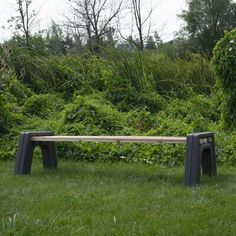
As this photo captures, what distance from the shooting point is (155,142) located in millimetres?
6188

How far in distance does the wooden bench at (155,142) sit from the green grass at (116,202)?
19 cm

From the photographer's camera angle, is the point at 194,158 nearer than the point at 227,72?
Yes

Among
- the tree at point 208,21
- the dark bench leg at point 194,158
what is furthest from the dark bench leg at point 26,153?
the tree at point 208,21

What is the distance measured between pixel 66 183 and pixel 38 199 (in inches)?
33.4

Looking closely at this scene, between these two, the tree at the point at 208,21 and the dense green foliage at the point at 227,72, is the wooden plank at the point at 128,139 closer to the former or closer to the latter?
the dense green foliage at the point at 227,72

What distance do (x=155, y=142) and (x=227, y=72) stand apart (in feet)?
11.1

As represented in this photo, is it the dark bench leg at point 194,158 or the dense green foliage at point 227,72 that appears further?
the dense green foliage at point 227,72

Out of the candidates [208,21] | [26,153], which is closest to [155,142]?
[26,153]

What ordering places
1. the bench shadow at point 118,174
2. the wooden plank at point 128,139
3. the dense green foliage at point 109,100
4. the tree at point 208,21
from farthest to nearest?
the tree at point 208,21
the dense green foliage at point 109,100
the bench shadow at point 118,174
the wooden plank at point 128,139

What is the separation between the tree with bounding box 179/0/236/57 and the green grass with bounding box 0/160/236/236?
40.2 m

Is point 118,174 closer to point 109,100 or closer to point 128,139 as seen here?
point 128,139

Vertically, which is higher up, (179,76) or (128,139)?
Result: (179,76)

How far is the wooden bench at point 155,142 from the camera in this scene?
586 cm

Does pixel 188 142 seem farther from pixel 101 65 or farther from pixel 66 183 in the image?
pixel 101 65
